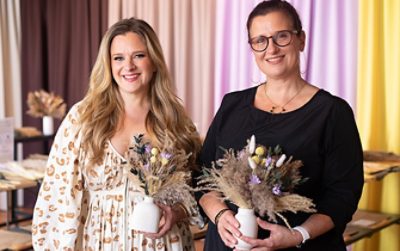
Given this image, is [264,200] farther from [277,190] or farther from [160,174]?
[160,174]

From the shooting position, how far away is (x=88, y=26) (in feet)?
20.4

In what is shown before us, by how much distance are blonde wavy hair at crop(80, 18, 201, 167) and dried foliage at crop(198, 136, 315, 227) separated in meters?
0.52

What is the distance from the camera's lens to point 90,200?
2.28 meters

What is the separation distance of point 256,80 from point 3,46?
9.90 ft

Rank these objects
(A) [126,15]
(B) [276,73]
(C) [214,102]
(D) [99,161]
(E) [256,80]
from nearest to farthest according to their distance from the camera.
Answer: (B) [276,73]
(D) [99,161]
(E) [256,80]
(C) [214,102]
(A) [126,15]

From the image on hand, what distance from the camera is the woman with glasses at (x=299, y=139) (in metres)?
1.79

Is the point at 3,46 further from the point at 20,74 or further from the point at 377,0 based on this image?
the point at 377,0

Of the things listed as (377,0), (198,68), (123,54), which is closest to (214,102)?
(198,68)

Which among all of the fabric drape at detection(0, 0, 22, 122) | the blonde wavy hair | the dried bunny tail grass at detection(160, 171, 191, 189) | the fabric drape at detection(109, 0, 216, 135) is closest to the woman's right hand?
the dried bunny tail grass at detection(160, 171, 191, 189)

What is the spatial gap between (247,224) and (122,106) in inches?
33.1

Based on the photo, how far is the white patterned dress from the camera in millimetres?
2225

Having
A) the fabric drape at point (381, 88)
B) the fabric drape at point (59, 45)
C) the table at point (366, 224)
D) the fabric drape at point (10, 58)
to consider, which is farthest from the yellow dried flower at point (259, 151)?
the fabric drape at point (10, 58)

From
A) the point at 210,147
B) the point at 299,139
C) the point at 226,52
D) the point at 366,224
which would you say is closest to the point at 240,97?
the point at 210,147

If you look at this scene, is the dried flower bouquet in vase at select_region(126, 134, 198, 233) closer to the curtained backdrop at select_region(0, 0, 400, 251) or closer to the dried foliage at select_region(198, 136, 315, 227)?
the dried foliage at select_region(198, 136, 315, 227)
